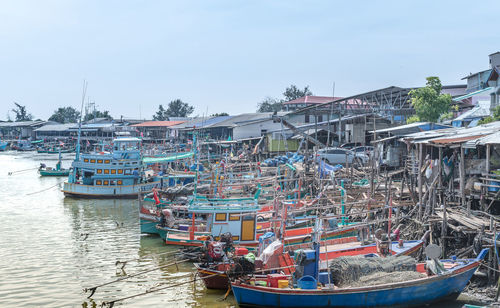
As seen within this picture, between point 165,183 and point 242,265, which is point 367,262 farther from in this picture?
point 165,183

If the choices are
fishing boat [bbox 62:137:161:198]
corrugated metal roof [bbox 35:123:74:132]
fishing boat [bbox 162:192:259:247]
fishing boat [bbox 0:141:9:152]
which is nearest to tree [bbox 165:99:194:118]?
corrugated metal roof [bbox 35:123:74:132]

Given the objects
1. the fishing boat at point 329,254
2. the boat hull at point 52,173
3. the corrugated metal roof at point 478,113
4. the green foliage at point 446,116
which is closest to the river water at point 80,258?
the fishing boat at point 329,254

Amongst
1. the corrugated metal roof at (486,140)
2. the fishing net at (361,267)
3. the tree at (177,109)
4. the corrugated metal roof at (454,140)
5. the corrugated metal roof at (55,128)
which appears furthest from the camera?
the tree at (177,109)

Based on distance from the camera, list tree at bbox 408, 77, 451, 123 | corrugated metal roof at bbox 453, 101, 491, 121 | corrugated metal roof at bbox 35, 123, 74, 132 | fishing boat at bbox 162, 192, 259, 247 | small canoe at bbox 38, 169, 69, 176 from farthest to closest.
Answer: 1. corrugated metal roof at bbox 35, 123, 74, 132
2. small canoe at bbox 38, 169, 69, 176
3. tree at bbox 408, 77, 451, 123
4. corrugated metal roof at bbox 453, 101, 491, 121
5. fishing boat at bbox 162, 192, 259, 247

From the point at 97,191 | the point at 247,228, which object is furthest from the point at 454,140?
the point at 97,191

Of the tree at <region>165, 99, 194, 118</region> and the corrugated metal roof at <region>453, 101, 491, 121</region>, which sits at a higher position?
the tree at <region>165, 99, 194, 118</region>

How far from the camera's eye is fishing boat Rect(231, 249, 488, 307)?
1200cm

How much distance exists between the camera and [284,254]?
13570 mm

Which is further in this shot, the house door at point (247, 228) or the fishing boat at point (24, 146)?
the fishing boat at point (24, 146)

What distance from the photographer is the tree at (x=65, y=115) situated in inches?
4257

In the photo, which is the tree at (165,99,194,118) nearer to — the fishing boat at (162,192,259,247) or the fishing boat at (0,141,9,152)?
the fishing boat at (0,141,9,152)

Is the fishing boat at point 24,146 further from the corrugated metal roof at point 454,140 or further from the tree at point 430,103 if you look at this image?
the corrugated metal roof at point 454,140

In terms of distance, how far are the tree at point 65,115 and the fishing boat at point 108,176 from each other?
7952cm

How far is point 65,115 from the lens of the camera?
11406cm
